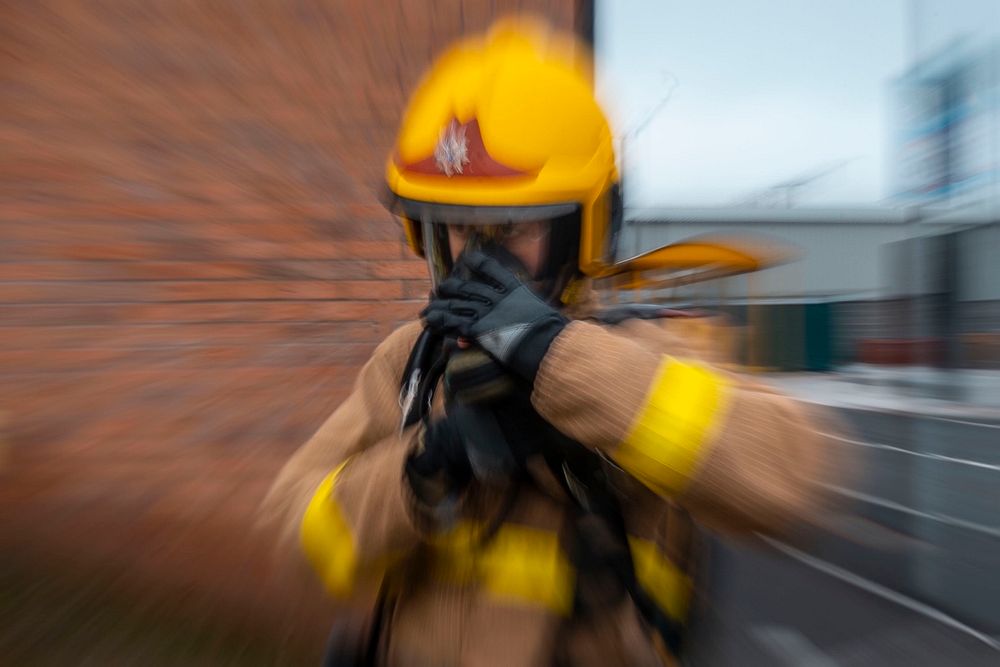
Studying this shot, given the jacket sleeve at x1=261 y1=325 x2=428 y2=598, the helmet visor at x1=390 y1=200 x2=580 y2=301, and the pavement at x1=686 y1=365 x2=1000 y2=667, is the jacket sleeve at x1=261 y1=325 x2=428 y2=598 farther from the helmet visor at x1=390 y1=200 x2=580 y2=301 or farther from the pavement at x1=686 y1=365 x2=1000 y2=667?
the pavement at x1=686 y1=365 x2=1000 y2=667

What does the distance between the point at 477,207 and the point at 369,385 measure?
0.36 m

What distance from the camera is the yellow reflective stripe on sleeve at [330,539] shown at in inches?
40.9

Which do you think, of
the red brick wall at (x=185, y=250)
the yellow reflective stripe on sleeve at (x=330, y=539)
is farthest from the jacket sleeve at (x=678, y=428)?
the red brick wall at (x=185, y=250)

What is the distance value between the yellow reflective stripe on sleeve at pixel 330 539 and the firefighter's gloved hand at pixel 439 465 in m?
0.14

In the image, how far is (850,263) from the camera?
26328mm

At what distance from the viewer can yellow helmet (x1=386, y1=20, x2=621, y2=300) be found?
1.03 m


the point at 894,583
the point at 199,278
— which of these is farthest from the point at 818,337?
the point at 199,278

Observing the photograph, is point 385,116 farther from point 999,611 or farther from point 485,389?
point 999,611

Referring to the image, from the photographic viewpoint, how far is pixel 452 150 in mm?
1052

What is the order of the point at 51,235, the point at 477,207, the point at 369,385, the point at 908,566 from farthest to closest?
the point at 908,566 → the point at 51,235 → the point at 369,385 → the point at 477,207

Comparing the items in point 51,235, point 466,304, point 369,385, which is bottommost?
point 369,385

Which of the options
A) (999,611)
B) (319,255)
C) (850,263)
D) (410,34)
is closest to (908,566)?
(999,611)

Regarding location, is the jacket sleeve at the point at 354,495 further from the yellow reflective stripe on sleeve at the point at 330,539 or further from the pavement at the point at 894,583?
the pavement at the point at 894,583

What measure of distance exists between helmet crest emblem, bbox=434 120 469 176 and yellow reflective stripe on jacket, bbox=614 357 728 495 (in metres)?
0.40
